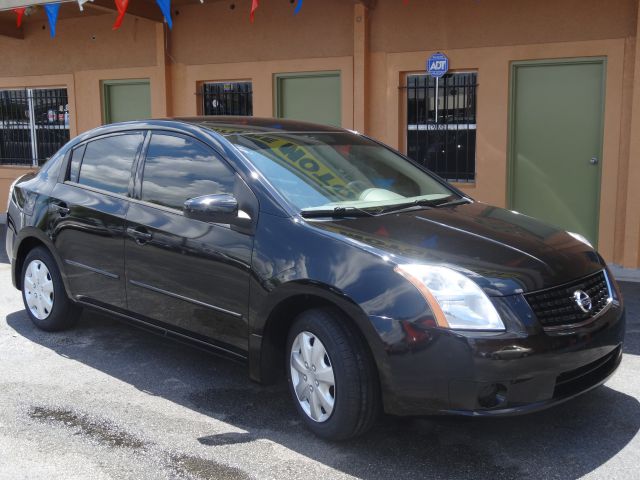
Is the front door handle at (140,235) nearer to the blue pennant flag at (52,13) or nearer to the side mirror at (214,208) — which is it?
the side mirror at (214,208)

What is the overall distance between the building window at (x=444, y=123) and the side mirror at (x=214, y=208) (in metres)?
5.37

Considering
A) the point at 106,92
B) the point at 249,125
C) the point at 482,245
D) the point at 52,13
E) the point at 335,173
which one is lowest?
the point at 482,245

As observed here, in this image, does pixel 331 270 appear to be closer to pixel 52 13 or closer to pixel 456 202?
pixel 456 202

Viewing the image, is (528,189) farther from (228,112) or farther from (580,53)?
(228,112)

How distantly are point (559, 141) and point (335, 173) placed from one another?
4716 millimetres

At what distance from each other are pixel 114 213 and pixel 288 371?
1.70 m

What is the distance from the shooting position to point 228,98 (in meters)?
10.4

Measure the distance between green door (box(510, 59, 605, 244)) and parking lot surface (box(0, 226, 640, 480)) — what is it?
357cm

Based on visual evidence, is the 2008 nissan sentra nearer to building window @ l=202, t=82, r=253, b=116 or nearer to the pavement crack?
the pavement crack

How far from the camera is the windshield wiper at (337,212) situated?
3.80m

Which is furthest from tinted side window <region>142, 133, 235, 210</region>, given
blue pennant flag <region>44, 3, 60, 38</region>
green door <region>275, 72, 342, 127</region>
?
blue pennant flag <region>44, 3, 60, 38</region>


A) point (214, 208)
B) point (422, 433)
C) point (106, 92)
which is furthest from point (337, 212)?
point (106, 92)

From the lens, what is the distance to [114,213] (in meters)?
4.69

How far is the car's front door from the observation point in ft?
13.0
